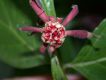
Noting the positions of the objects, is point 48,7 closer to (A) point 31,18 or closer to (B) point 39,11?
(B) point 39,11

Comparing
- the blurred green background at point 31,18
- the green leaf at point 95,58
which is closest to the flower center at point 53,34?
the green leaf at point 95,58

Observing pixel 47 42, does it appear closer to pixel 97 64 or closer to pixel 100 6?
pixel 97 64

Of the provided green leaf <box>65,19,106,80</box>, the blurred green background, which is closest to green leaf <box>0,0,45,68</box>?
the blurred green background

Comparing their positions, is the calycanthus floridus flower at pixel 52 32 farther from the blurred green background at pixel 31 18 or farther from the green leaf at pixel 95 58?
the blurred green background at pixel 31 18

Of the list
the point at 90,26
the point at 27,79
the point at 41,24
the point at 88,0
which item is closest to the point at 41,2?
the point at 41,24

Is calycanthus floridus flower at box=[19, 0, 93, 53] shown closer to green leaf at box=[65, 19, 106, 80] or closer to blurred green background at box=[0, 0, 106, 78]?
green leaf at box=[65, 19, 106, 80]
